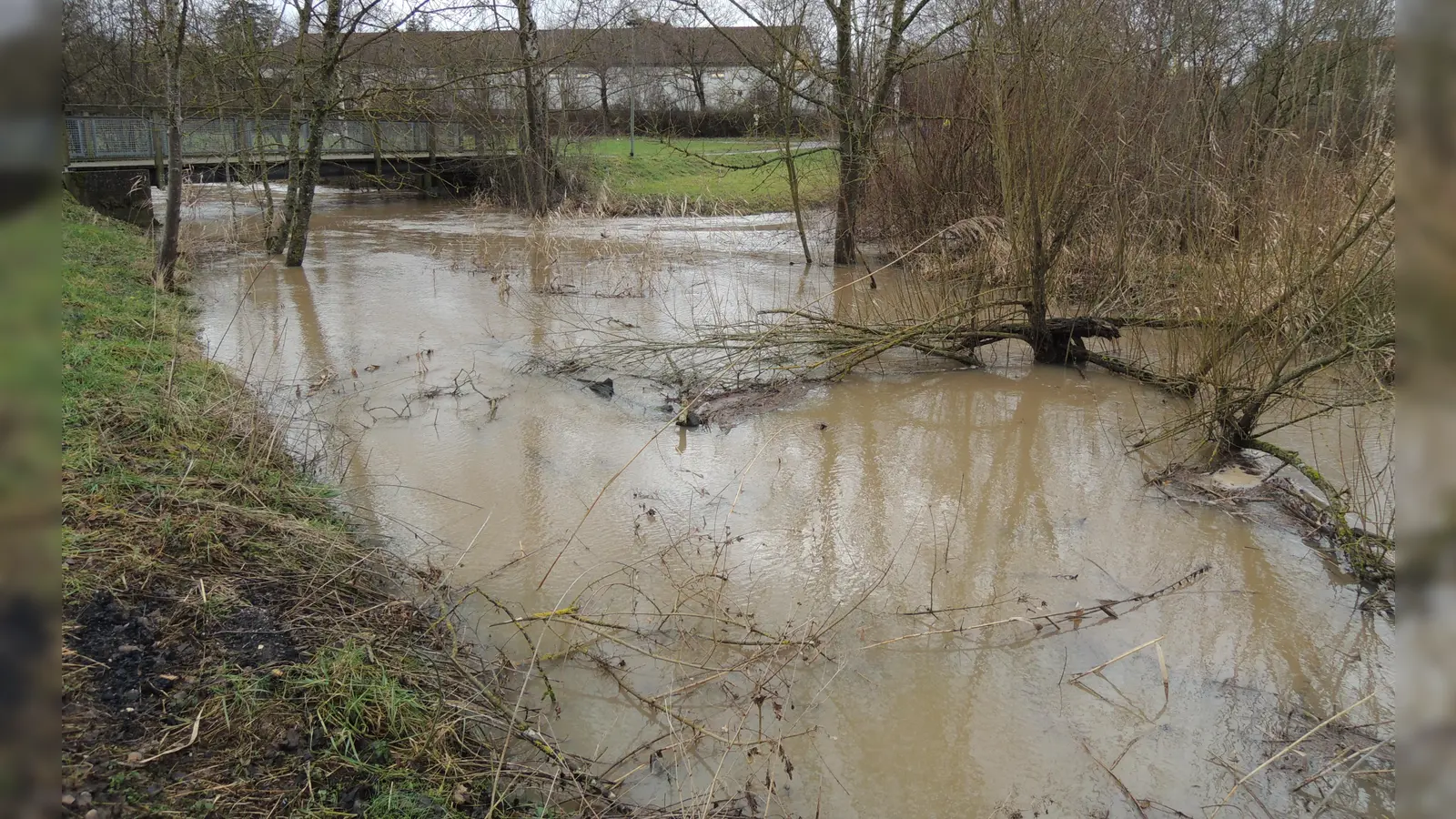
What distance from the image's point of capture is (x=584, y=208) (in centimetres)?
2041

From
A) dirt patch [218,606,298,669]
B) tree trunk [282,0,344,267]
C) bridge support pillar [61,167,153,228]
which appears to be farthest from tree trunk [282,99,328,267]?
dirt patch [218,606,298,669]

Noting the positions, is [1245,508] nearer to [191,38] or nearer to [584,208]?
[191,38]

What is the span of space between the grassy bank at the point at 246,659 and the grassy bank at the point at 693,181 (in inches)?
495

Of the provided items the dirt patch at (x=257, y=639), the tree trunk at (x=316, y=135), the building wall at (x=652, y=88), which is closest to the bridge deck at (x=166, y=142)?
the tree trunk at (x=316, y=135)

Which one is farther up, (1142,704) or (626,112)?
(626,112)

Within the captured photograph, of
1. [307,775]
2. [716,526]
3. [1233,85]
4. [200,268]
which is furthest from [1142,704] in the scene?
[200,268]

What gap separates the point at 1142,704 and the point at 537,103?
19567 mm
